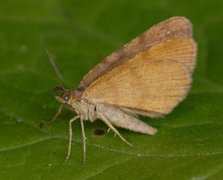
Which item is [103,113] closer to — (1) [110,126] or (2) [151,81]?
(1) [110,126]

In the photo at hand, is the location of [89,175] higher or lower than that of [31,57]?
lower

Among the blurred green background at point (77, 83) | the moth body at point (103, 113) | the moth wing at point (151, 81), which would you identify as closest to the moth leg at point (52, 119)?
the blurred green background at point (77, 83)

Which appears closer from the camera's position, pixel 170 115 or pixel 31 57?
pixel 170 115

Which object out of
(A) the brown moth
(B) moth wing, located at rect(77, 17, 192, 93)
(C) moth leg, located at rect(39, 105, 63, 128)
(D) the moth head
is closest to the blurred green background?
(C) moth leg, located at rect(39, 105, 63, 128)

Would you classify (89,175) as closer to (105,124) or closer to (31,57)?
(105,124)

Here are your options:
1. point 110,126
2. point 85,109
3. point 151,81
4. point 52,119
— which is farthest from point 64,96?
point 151,81

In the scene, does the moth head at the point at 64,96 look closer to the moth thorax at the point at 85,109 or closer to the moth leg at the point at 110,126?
the moth thorax at the point at 85,109

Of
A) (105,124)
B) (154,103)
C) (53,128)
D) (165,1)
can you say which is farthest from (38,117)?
(165,1)
